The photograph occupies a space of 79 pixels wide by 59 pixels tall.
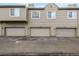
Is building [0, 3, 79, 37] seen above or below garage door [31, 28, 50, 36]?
Result: above

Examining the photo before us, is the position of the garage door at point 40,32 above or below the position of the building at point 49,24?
below

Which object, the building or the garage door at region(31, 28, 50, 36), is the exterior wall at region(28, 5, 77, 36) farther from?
the garage door at region(31, 28, 50, 36)

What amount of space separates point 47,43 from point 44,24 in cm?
61

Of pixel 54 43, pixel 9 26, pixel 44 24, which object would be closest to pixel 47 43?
pixel 54 43

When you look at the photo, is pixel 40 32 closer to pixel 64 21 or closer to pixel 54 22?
pixel 54 22

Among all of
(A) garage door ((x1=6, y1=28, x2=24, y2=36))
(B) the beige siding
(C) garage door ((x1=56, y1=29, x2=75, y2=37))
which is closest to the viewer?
(A) garage door ((x1=6, y1=28, x2=24, y2=36))

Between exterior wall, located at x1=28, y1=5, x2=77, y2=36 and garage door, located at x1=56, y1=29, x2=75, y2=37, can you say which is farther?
exterior wall, located at x1=28, y1=5, x2=77, y2=36

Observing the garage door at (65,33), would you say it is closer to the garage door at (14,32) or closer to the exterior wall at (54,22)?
the exterior wall at (54,22)

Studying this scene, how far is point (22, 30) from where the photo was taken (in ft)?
15.2

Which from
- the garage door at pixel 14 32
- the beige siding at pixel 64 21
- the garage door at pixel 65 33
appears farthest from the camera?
the beige siding at pixel 64 21

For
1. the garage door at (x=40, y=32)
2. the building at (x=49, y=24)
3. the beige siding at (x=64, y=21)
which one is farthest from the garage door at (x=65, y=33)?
the garage door at (x=40, y=32)

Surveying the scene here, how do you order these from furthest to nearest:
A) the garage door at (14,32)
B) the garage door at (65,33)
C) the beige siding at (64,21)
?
the beige siding at (64,21), the garage door at (65,33), the garage door at (14,32)

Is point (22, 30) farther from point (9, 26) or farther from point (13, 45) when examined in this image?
point (13, 45)

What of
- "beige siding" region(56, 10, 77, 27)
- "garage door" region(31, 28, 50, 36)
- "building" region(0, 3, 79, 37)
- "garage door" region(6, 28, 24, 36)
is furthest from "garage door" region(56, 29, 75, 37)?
"garage door" region(6, 28, 24, 36)
